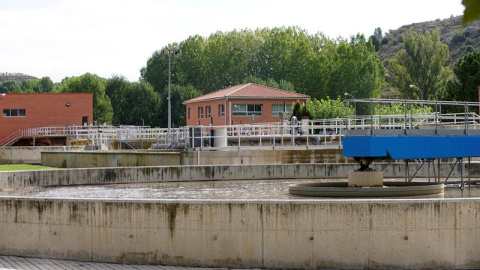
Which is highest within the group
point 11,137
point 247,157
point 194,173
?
point 11,137

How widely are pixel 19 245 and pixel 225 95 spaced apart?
47907mm

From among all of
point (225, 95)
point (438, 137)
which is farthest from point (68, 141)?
point (438, 137)

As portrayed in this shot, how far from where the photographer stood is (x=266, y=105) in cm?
6519

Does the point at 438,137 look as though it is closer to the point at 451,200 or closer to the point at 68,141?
the point at 451,200

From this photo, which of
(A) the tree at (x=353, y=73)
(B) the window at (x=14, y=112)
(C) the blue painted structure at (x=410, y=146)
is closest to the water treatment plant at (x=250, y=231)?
(C) the blue painted structure at (x=410, y=146)

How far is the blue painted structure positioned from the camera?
1780cm

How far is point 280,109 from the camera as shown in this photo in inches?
2621

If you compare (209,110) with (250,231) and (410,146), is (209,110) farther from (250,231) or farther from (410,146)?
(250,231)

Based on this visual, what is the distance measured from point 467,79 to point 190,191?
157 ft

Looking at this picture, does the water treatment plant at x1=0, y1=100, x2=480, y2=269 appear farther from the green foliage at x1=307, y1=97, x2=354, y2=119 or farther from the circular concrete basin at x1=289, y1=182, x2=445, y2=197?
the green foliage at x1=307, y1=97, x2=354, y2=119

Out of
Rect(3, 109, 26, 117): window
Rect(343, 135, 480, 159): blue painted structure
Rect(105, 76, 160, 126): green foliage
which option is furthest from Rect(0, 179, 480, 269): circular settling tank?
Rect(105, 76, 160, 126): green foliage

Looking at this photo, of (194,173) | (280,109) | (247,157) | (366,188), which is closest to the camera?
(366,188)

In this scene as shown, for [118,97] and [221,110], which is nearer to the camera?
[221,110]

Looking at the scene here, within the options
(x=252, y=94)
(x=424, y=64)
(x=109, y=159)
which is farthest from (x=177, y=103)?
(x=109, y=159)
